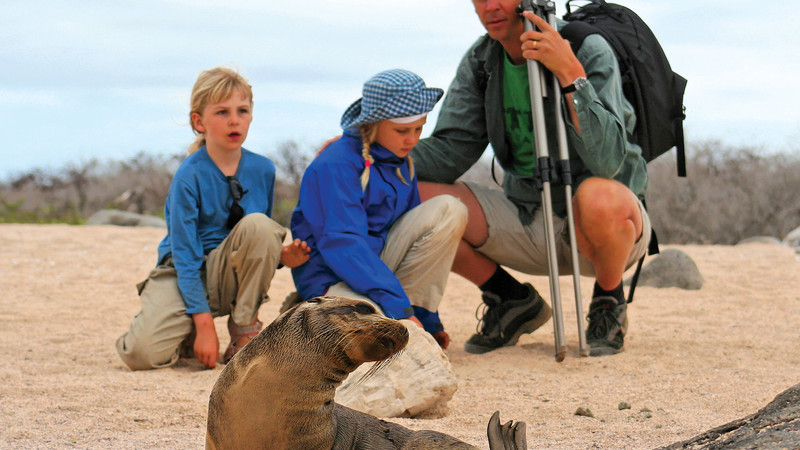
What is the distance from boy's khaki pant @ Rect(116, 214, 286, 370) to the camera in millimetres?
4273

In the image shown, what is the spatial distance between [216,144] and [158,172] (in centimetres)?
1449

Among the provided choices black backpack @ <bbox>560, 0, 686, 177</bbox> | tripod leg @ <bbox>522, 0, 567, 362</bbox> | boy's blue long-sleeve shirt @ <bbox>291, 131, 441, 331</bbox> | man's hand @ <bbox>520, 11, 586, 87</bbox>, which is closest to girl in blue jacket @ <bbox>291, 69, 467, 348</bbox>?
boy's blue long-sleeve shirt @ <bbox>291, 131, 441, 331</bbox>

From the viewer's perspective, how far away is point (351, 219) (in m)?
4.00

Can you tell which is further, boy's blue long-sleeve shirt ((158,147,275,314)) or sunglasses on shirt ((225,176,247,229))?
sunglasses on shirt ((225,176,247,229))

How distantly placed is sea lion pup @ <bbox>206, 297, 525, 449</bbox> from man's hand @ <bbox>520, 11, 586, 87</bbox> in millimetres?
2649

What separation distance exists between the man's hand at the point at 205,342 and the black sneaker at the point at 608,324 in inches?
79.0

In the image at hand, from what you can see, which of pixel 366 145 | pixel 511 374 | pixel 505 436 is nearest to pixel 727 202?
pixel 511 374

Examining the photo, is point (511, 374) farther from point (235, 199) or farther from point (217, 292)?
point (235, 199)

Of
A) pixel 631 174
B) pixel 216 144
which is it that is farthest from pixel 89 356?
pixel 631 174

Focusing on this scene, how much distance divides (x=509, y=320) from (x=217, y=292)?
1664mm

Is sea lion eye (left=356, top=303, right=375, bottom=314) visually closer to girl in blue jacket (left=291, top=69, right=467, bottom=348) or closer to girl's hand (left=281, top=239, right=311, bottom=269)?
girl in blue jacket (left=291, top=69, right=467, bottom=348)

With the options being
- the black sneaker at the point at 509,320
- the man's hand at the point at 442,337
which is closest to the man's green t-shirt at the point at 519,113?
the black sneaker at the point at 509,320

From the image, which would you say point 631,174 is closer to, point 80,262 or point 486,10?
point 486,10

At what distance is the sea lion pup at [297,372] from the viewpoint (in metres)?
1.89
